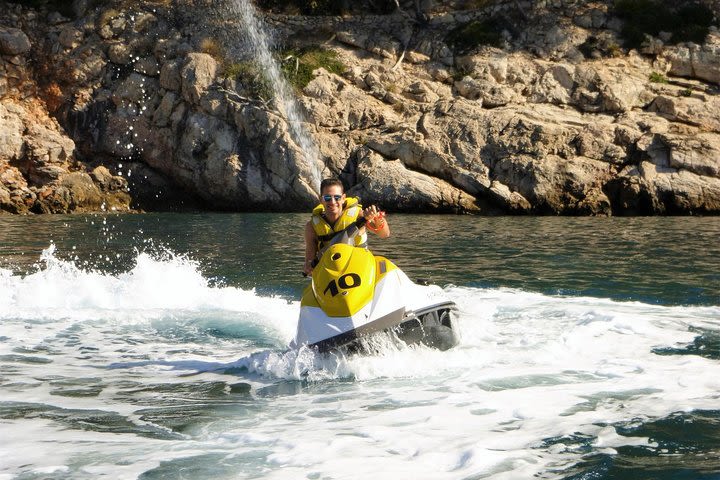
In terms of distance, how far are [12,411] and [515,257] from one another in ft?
33.0

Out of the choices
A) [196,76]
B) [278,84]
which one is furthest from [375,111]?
[196,76]

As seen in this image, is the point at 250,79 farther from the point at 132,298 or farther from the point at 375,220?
the point at 375,220

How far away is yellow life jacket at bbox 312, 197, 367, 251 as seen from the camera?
7.56 m

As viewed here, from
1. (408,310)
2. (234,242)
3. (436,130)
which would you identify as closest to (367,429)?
(408,310)

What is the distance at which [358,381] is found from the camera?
6.65 metres

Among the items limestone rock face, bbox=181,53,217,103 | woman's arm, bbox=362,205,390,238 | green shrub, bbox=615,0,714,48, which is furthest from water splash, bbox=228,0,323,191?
woman's arm, bbox=362,205,390,238

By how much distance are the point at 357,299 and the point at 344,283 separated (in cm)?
17

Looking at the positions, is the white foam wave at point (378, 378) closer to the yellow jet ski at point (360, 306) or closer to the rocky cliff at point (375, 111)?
the yellow jet ski at point (360, 306)

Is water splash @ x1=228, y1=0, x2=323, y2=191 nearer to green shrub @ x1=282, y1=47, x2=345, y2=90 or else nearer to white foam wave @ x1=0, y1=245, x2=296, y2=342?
green shrub @ x1=282, y1=47, x2=345, y2=90

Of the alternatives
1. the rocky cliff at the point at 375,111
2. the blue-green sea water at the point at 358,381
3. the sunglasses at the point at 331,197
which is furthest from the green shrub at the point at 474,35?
the sunglasses at the point at 331,197

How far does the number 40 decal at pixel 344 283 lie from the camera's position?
22.8 feet

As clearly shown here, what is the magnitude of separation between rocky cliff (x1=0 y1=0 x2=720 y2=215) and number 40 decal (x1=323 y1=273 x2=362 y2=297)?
18.1 metres

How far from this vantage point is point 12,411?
5914 millimetres

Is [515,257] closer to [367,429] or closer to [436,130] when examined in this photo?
[367,429]
